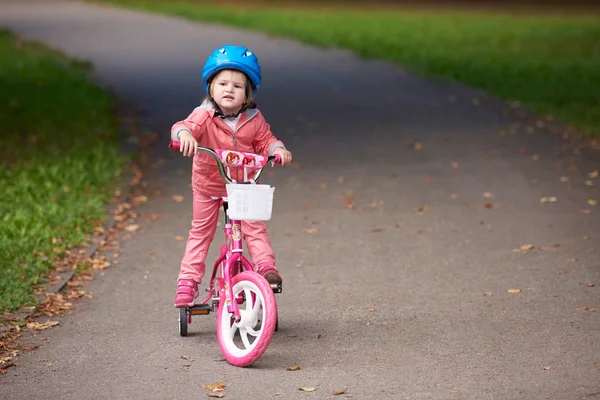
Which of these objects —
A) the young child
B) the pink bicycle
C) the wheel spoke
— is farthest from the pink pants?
the wheel spoke

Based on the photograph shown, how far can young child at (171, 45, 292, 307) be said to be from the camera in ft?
18.9

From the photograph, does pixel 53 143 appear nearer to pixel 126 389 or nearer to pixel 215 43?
→ pixel 126 389

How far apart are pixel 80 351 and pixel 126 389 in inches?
31.1

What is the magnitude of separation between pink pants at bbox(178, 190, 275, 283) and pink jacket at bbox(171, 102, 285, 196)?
0.39 feet

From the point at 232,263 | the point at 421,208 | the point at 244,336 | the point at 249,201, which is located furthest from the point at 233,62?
the point at 421,208

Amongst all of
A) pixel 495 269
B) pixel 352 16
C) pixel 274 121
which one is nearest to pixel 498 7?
pixel 352 16

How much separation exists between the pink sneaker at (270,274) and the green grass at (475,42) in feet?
27.4

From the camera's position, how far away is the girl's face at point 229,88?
19.0 feet

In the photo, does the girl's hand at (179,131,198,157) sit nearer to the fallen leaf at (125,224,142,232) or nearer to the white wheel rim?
the white wheel rim

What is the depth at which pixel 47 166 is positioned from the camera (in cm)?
1177

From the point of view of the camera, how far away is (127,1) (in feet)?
132

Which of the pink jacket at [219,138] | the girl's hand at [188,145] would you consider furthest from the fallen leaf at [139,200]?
the girl's hand at [188,145]

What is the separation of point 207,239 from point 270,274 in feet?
1.69

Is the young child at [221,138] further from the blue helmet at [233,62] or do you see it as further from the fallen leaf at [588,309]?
the fallen leaf at [588,309]
